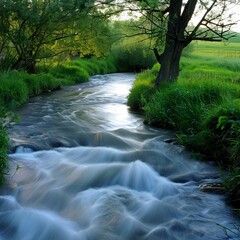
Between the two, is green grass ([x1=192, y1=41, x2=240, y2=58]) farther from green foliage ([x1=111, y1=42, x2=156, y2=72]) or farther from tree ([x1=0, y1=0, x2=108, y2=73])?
tree ([x1=0, y1=0, x2=108, y2=73])

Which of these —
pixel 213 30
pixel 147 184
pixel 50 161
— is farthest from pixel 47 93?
pixel 147 184

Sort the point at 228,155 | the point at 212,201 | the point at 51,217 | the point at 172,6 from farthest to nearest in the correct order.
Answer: the point at 172,6 → the point at 228,155 → the point at 212,201 → the point at 51,217

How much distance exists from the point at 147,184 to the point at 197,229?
1.69 m

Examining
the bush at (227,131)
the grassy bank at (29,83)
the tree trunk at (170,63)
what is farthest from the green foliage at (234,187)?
the tree trunk at (170,63)

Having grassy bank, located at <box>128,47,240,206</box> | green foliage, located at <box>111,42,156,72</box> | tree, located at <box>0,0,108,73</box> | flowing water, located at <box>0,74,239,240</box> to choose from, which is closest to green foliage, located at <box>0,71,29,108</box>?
tree, located at <box>0,0,108,73</box>

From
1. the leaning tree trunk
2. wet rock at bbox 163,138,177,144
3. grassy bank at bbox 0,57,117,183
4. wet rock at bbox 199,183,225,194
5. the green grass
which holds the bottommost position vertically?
wet rock at bbox 199,183,225,194

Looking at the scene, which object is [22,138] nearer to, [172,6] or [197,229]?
[197,229]

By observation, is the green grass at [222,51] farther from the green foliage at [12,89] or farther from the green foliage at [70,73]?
the green foliage at [12,89]

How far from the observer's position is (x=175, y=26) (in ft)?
39.4

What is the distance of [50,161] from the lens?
7.00m

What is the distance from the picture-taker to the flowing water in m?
4.69

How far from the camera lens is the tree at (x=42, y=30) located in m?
14.6

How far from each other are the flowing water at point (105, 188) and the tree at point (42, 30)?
5513 millimetres

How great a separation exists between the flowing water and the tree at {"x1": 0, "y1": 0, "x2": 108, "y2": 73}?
551 centimetres
